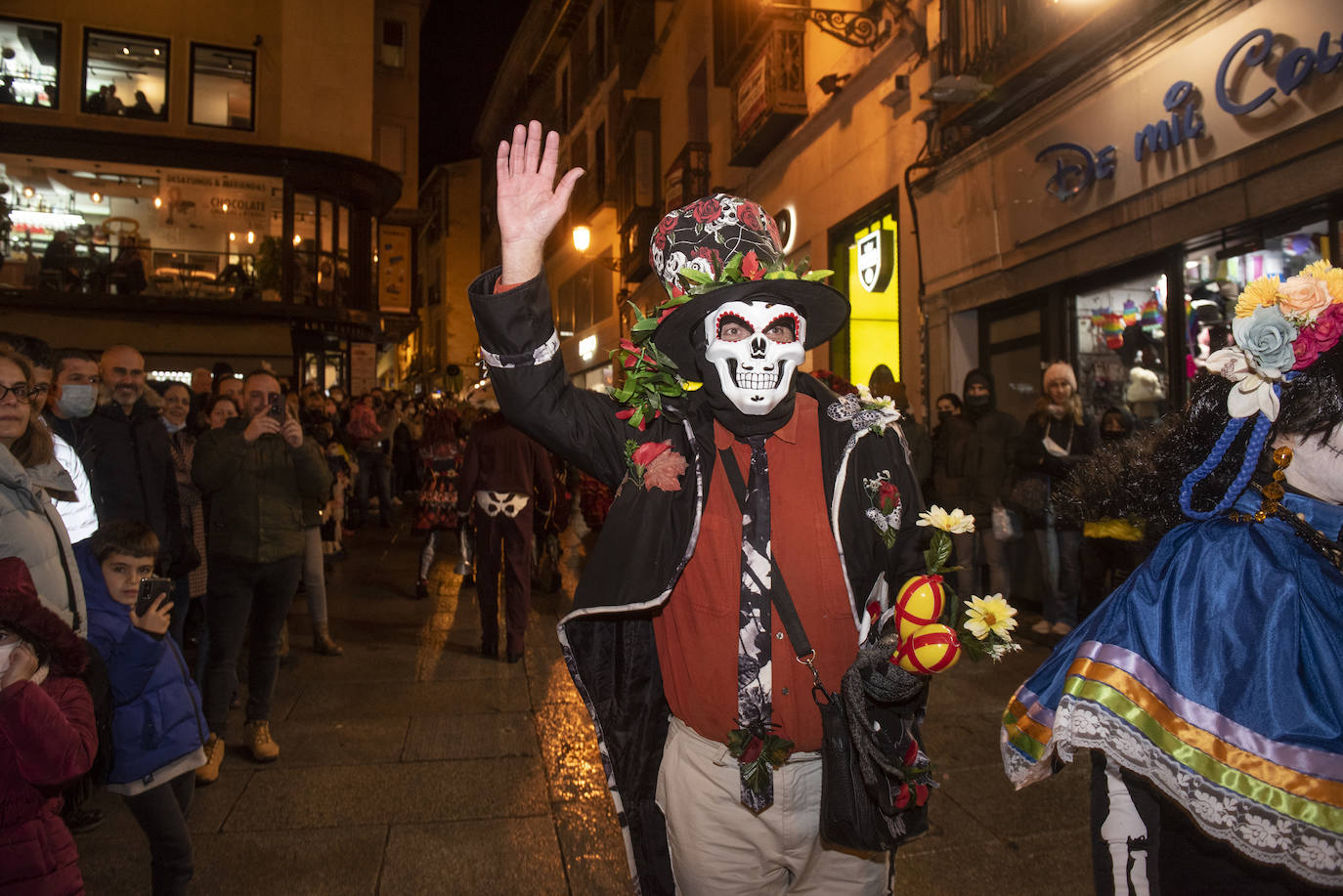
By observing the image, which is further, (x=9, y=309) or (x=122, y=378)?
(x=9, y=309)

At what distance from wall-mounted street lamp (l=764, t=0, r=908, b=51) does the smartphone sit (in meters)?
9.17

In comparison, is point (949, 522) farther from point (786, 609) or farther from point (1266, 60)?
point (1266, 60)

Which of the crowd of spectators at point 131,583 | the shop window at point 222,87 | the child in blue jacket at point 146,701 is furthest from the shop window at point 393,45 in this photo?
the child in blue jacket at point 146,701

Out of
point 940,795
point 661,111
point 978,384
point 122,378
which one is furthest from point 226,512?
point 661,111

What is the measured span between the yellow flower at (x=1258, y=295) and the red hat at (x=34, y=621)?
10.6 feet

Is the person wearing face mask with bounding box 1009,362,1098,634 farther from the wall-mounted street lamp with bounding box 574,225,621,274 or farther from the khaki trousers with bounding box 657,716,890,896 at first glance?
the wall-mounted street lamp with bounding box 574,225,621,274

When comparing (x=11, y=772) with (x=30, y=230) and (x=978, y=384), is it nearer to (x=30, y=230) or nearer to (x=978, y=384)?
(x=978, y=384)

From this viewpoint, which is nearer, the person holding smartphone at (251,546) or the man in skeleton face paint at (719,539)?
the man in skeleton face paint at (719,539)

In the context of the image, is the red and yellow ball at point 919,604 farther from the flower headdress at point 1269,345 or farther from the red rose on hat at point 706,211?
the red rose on hat at point 706,211

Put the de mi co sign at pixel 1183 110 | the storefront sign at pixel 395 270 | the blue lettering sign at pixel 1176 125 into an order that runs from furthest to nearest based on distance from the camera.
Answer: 1. the storefront sign at pixel 395 270
2. the blue lettering sign at pixel 1176 125
3. the de mi co sign at pixel 1183 110

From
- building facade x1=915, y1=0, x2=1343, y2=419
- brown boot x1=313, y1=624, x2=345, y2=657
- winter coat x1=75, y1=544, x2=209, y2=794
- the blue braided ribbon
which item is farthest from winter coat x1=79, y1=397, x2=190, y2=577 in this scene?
building facade x1=915, y1=0, x2=1343, y2=419

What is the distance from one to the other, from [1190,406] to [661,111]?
19764 millimetres

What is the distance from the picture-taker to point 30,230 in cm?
2128

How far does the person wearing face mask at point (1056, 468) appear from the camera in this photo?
22.8ft
